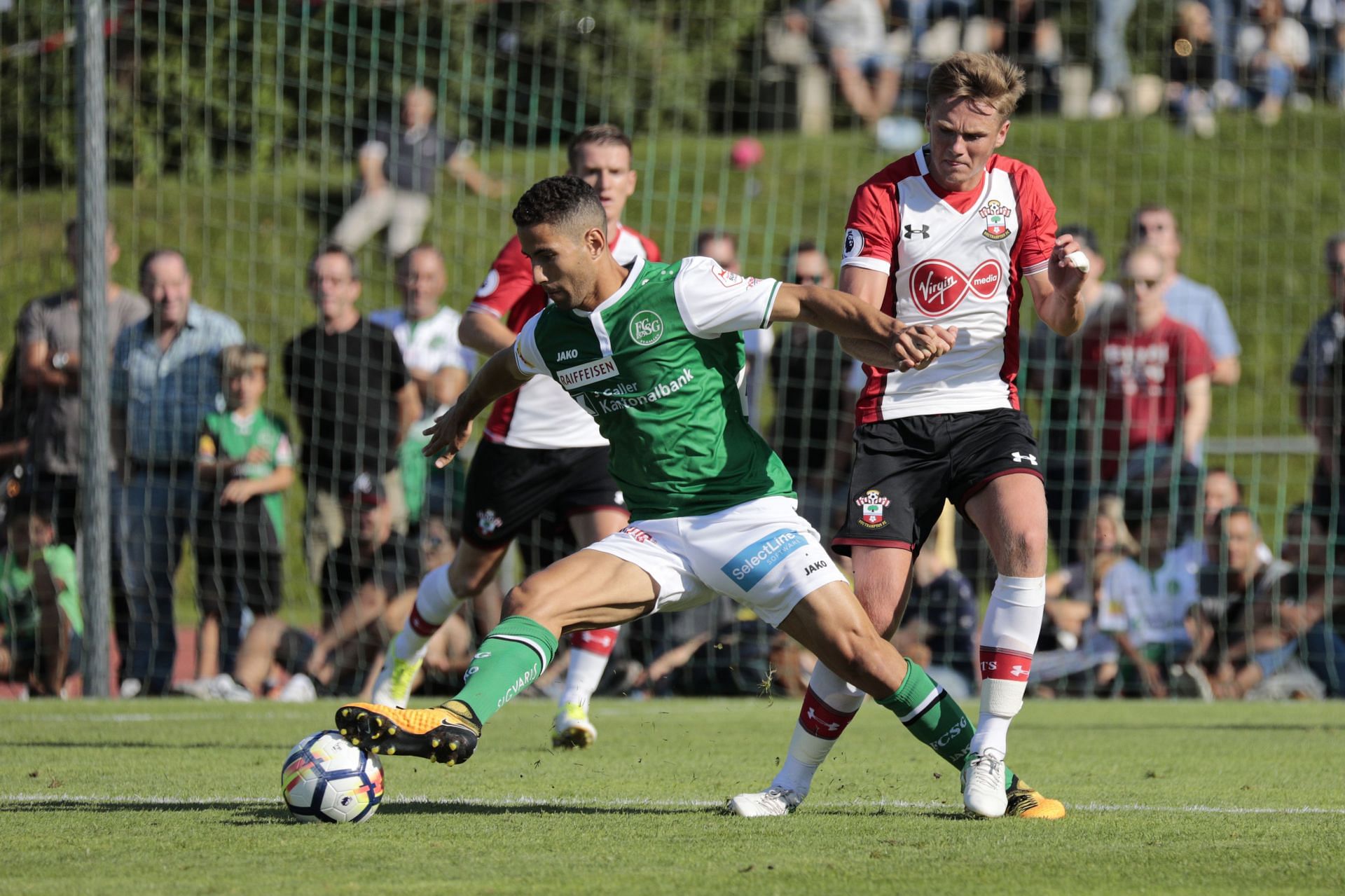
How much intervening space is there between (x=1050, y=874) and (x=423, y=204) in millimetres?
10387

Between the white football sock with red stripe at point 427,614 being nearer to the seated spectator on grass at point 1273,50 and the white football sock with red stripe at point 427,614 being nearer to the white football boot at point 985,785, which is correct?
the white football boot at point 985,785

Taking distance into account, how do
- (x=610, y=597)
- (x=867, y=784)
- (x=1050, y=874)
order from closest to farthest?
1. (x=1050, y=874)
2. (x=610, y=597)
3. (x=867, y=784)

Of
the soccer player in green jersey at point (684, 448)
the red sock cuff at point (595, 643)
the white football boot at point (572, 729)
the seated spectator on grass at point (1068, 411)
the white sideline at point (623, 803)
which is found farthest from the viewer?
the seated spectator on grass at point (1068, 411)

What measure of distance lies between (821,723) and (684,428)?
37.1 inches

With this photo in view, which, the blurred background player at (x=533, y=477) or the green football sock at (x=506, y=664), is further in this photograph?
the blurred background player at (x=533, y=477)

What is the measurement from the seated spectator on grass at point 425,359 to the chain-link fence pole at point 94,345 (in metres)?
1.64

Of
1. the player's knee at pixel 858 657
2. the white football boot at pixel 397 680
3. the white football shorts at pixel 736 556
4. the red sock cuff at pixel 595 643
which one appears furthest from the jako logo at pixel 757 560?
the white football boot at pixel 397 680

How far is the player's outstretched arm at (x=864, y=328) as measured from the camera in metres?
4.60

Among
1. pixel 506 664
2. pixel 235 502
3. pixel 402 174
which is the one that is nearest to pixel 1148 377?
pixel 235 502

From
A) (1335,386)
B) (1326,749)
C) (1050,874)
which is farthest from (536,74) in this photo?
(1050,874)

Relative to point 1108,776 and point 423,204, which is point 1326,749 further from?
point 423,204

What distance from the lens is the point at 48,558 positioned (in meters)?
10.3

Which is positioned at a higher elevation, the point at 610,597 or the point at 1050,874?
the point at 610,597

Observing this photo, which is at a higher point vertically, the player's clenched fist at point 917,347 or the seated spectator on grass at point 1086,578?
the player's clenched fist at point 917,347
